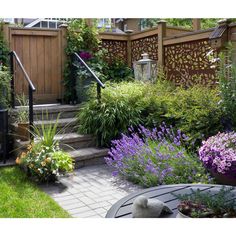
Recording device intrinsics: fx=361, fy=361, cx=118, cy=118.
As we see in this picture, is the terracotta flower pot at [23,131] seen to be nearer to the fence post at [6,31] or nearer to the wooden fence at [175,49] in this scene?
the fence post at [6,31]

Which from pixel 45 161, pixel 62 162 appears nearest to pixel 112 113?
pixel 62 162

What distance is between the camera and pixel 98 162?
14.7ft

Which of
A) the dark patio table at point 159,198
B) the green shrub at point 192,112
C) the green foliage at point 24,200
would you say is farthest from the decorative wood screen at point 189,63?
the dark patio table at point 159,198

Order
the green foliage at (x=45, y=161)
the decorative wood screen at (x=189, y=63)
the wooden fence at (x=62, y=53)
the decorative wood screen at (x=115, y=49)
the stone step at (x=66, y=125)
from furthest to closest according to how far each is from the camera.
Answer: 1. the decorative wood screen at (x=115, y=49)
2. the wooden fence at (x=62, y=53)
3. the decorative wood screen at (x=189, y=63)
4. the stone step at (x=66, y=125)
5. the green foliage at (x=45, y=161)

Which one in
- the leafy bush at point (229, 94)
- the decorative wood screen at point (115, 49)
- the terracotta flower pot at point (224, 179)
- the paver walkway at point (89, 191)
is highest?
the decorative wood screen at point (115, 49)

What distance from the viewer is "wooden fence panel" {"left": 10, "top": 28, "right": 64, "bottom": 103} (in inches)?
236

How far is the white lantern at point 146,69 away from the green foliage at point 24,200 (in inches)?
110

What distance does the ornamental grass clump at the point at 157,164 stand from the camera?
3.45 meters

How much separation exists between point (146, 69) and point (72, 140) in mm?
1988

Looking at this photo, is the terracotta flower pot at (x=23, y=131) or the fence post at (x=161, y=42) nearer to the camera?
the terracotta flower pot at (x=23, y=131)
